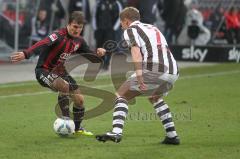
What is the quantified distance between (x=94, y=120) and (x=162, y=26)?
16.3 metres

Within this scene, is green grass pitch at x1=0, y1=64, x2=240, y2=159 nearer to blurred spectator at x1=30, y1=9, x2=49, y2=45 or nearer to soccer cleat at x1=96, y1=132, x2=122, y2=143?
soccer cleat at x1=96, y1=132, x2=122, y2=143

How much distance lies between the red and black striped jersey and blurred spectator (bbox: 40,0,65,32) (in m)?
14.7

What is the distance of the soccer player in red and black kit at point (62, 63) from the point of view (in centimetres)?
1080

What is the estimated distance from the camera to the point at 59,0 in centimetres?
2577

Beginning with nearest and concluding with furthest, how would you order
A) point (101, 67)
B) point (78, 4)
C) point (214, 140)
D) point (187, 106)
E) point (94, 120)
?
point (214, 140) → point (94, 120) → point (187, 106) → point (101, 67) → point (78, 4)

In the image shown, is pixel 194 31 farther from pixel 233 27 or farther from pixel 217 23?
pixel 233 27

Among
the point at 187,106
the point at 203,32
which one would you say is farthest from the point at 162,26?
the point at 187,106

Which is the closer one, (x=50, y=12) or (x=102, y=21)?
(x=102, y=21)

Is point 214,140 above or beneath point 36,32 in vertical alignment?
above

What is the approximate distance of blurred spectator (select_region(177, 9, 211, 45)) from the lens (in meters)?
27.4

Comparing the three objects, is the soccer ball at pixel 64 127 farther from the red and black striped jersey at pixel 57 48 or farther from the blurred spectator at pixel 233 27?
the blurred spectator at pixel 233 27

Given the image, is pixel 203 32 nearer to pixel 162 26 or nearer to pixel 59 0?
→ pixel 162 26

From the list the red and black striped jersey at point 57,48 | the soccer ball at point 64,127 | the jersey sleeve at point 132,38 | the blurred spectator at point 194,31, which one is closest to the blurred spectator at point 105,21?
the blurred spectator at point 194,31

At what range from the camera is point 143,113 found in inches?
533
